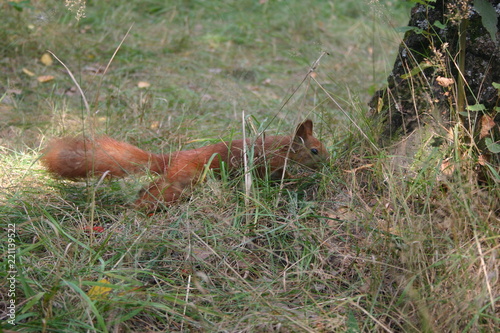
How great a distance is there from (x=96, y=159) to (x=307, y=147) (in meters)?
1.09

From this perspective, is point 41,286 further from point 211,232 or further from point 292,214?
point 292,214

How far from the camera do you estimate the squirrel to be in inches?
98.1

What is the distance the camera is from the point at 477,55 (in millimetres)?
2371

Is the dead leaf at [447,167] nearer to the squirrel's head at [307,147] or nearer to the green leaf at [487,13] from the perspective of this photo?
the green leaf at [487,13]

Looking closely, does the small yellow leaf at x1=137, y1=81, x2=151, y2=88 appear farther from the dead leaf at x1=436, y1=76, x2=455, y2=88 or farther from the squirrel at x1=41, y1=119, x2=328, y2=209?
the dead leaf at x1=436, y1=76, x2=455, y2=88

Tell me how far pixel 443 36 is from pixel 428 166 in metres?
0.70

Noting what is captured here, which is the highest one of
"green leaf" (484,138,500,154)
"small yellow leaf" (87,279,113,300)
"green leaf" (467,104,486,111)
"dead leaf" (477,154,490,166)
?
"green leaf" (467,104,486,111)

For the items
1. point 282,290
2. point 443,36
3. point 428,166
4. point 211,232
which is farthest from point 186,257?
point 443,36

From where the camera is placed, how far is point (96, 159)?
2.59 meters

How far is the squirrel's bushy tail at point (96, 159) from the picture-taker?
2.48m

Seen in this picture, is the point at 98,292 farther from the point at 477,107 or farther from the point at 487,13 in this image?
the point at 487,13

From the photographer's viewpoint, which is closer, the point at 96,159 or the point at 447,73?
the point at 447,73

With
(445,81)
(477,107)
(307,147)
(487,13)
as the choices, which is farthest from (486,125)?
(307,147)

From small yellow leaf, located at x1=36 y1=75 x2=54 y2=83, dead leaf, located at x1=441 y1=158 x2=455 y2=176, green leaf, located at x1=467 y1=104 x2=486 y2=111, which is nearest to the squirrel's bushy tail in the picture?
dead leaf, located at x1=441 y1=158 x2=455 y2=176
